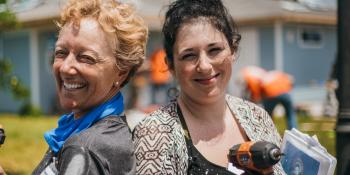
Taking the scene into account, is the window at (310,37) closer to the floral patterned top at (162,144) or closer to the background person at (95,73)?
the floral patterned top at (162,144)

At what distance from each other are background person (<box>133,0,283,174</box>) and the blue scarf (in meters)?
0.18

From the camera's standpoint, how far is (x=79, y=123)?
2014mm

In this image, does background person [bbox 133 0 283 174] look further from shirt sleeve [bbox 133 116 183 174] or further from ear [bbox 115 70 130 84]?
ear [bbox 115 70 130 84]

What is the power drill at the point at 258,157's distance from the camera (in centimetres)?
198

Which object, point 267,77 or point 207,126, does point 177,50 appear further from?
point 267,77

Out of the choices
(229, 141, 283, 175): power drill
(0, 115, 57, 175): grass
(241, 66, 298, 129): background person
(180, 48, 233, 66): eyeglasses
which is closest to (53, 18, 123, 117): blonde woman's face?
(180, 48, 233, 66): eyeglasses

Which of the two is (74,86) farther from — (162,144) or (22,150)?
(22,150)

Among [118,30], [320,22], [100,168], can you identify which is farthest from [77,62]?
[320,22]

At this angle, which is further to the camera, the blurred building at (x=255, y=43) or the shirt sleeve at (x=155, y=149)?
the blurred building at (x=255, y=43)

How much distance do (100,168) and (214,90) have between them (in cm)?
72

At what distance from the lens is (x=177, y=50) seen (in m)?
2.34

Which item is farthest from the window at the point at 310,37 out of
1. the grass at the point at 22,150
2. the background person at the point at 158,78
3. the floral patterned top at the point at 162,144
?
the floral patterned top at the point at 162,144

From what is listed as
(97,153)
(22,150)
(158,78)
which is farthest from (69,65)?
(158,78)

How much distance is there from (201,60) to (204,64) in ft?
0.07
